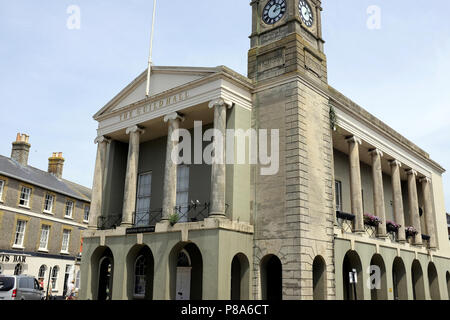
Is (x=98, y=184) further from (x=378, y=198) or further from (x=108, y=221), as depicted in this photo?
(x=378, y=198)

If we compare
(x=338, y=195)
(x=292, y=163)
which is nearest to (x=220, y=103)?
(x=292, y=163)

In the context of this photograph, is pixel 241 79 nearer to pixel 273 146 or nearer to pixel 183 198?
pixel 273 146

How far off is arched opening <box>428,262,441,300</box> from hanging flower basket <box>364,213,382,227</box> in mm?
7099

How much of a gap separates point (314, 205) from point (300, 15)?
8.41 metres

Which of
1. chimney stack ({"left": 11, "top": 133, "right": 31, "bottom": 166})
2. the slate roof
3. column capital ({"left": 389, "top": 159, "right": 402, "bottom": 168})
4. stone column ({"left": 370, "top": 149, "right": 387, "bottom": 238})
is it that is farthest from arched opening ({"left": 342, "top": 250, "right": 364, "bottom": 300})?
chimney stack ({"left": 11, "top": 133, "right": 31, "bottom": 166})

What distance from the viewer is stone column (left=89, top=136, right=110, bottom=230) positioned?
19.8m

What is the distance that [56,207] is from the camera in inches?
1305

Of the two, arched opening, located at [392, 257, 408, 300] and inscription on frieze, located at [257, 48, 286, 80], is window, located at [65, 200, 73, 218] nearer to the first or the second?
inscription on frieze, located at [257, 48, 286, 80]

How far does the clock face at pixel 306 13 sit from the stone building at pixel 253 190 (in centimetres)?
11

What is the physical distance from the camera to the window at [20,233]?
97.1 feet

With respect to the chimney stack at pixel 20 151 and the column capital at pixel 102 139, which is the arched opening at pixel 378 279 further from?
the chimney stack at pixel 20 151

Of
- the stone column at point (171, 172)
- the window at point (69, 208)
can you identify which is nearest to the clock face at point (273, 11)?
the stone column at point (171, 172)
